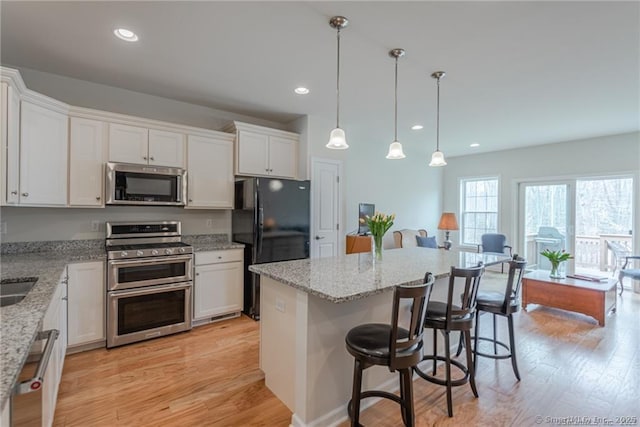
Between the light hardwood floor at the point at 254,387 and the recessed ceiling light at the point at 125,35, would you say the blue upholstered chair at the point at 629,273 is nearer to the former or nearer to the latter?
the light hardwood floor at the point at 254,387

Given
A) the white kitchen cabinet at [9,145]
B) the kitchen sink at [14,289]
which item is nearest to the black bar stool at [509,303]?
the kitchen sink at [14,289]

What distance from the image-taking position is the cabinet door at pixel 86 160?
2.96m

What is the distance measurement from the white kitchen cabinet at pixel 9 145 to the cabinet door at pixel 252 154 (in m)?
2.03

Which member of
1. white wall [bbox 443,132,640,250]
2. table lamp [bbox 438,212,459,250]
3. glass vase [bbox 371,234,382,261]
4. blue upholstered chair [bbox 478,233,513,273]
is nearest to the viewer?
glass vase [bbox 371,234,382,261]

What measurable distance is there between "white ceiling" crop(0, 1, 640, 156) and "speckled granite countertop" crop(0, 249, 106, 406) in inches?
71.2

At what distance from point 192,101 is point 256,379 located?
3255mm

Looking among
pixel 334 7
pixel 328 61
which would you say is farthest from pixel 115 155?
pixel 334 7

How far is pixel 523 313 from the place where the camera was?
4055mm

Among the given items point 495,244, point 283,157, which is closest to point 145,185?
point 283,157

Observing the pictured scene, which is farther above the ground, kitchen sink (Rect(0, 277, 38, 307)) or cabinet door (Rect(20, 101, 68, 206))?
cabinet door (Rect(20, 101, 68, 206))

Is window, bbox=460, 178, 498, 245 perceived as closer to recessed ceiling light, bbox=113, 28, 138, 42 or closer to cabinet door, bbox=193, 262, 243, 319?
cabinet door, bbox=193, 262, 243, 319

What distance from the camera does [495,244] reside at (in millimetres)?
6074

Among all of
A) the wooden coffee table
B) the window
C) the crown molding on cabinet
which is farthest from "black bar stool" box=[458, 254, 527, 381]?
the window

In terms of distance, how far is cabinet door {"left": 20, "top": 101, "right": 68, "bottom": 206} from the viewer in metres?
2.58
